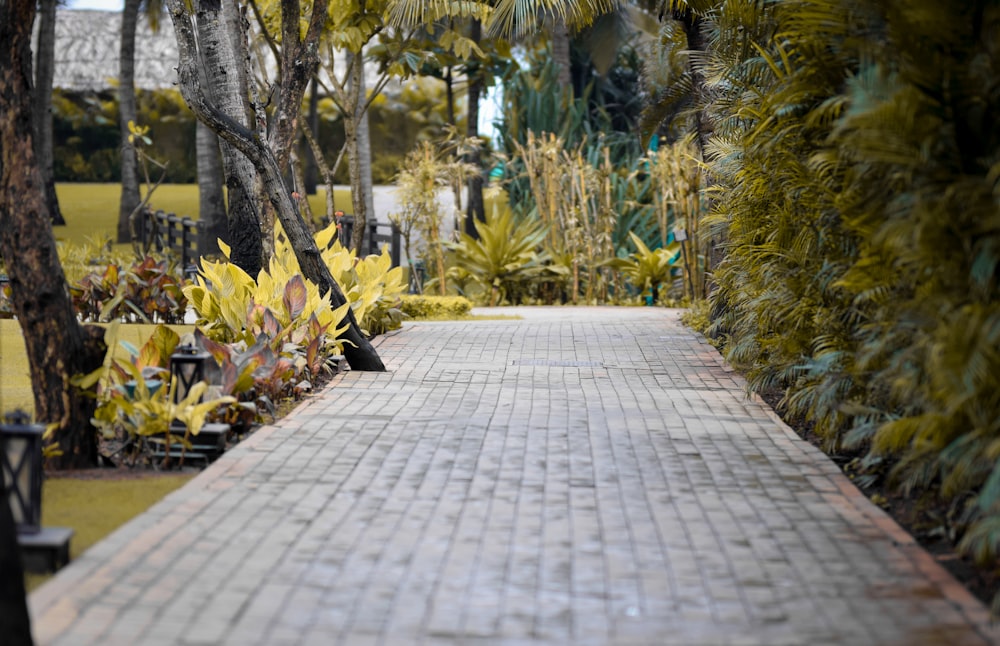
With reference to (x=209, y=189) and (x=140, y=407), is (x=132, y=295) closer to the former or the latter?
(x=140, y=407)

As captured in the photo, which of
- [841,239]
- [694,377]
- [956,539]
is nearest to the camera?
[956,539]

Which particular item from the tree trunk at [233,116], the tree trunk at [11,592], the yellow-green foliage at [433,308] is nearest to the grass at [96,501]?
the tree trunk at [11,592]

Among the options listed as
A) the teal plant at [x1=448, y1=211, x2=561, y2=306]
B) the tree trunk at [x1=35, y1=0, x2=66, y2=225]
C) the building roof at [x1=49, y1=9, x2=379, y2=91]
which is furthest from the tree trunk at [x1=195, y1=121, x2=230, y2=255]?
the building roof at [x1=49, y1=9, x2=379, y2=91]

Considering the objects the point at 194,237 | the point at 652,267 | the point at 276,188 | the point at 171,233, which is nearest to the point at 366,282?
the point at 276,188

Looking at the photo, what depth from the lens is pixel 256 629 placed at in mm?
3982

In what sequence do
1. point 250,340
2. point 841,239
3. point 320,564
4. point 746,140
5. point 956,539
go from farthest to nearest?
point 250,340, point 746,140, point 841,239, point 956,539, point 320,564

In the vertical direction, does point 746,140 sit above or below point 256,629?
above

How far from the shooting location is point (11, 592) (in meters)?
3.72

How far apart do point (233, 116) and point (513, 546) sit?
8.35 metres

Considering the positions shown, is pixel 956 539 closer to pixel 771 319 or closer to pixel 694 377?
pixel 771 319

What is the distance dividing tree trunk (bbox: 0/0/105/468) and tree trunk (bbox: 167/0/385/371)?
13.3 ft

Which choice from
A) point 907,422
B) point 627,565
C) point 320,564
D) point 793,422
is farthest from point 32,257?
point 793,422

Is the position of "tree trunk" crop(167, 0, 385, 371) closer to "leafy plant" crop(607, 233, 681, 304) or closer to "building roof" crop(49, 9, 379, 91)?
"leafy plant" crop(607, 233, 681, 304)

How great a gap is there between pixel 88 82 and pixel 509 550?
38.0 meters
